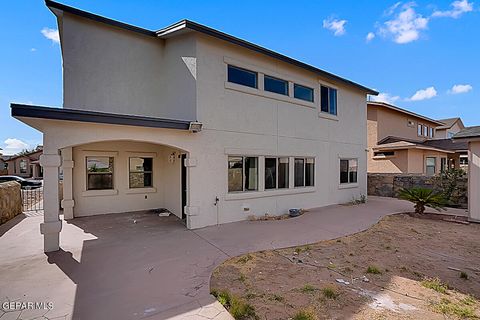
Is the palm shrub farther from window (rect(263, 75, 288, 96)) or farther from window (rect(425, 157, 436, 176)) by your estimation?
window (rect(425, 157, 436, 176))

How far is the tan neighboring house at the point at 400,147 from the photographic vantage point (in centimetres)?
1817

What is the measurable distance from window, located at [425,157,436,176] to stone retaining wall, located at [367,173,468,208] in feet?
20.1

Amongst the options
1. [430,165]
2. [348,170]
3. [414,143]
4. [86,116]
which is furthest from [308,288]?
[430,165]

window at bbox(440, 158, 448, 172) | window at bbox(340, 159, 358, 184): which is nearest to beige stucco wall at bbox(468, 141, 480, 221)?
window at bbox(340, 159, 358, 184)

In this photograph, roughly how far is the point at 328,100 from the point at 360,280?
9.64m

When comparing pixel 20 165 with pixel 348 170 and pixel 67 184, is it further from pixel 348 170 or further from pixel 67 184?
pixel 348 170

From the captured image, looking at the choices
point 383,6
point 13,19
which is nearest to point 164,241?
point 13,19

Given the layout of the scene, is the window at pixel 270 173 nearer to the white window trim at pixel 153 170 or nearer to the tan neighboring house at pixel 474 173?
the white window trim at pixel 153 170

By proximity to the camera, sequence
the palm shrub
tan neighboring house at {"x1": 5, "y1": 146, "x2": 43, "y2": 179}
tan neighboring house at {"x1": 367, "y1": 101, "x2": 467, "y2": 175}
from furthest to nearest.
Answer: tan neighboring house at {"x1": 5, "y1": 146, "x2": 43, "y2": 179}
tan neighboring house at {"x1": 367, "y1": 101, "x2": 467, "y2": 175}
the palm shrub

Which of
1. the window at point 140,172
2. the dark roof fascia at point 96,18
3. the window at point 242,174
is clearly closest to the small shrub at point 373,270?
the window at point 242,174

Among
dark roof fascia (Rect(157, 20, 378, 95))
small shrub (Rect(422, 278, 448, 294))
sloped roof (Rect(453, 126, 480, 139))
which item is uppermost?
dark roof fascia (Rect(157, 20, 378, 95))

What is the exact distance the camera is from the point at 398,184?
15047mm

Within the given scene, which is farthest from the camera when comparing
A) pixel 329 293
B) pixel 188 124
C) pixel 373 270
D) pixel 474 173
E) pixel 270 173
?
pixel 270 173

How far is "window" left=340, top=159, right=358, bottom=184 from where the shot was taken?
43.5 ft
